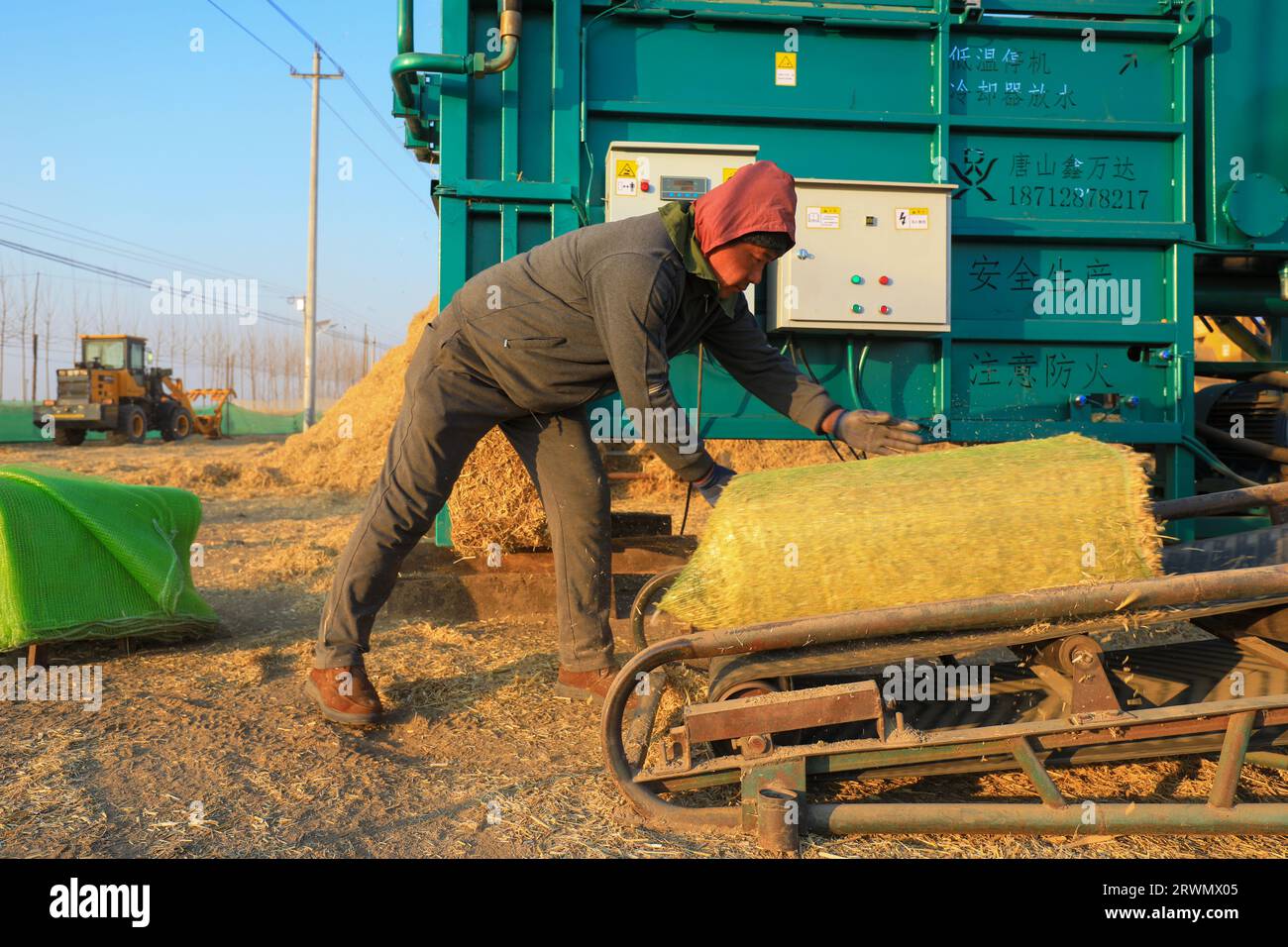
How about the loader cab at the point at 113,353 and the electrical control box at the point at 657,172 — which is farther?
the loader cab at the point at 113,353

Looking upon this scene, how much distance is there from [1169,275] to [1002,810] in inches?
143

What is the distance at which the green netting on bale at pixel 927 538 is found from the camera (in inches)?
96.0

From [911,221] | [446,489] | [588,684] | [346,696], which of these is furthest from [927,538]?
[911,221]

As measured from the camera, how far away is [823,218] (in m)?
4.54

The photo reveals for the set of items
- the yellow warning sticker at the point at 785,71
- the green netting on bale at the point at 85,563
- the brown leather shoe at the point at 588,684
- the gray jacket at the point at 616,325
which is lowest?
the brown leather shoe at the point at 588,684

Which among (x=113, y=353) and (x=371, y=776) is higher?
(x=113, y=353)

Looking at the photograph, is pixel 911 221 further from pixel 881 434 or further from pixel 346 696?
pixel 346 696

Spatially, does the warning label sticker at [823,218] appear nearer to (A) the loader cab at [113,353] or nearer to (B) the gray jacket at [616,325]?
(B) the gray jacket at [616,325]

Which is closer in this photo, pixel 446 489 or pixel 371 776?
pixel 371 776

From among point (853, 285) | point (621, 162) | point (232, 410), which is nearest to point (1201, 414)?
point (853, 285)

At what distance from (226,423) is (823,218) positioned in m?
32.2

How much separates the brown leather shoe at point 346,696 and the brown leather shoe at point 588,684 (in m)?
0.73

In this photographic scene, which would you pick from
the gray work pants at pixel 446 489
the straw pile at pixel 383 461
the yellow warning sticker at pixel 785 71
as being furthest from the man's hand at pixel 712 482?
the yellow warning sticker at pixel 785 71

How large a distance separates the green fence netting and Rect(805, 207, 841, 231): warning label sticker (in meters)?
24.5
